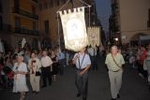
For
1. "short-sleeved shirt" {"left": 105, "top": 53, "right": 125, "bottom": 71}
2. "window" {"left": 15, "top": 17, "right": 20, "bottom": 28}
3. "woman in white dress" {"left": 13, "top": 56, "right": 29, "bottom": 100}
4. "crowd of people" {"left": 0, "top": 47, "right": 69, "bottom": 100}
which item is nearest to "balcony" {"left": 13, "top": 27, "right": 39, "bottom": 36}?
"window" {"left": 15, "top": 17, "right": 20, "bottom": 28}

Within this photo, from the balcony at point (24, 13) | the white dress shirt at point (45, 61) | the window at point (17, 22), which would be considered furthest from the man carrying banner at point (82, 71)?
the window at point (17, 22)

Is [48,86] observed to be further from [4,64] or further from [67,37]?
[67,37]

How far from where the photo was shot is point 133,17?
51.5 m

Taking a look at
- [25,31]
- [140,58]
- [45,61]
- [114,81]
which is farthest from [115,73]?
[25,31]

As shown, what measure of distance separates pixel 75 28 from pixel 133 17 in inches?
1528

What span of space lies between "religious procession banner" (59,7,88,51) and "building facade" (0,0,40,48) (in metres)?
33.3

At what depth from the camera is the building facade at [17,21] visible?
48.5 metres

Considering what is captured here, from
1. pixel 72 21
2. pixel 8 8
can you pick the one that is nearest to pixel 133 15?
pixel 8 8

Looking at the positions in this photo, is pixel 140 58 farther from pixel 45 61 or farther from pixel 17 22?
pixel 17 22

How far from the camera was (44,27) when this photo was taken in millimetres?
66000

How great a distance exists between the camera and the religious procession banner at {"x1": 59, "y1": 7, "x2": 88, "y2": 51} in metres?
13.7

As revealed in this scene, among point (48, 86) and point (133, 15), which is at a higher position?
point (133, 15)

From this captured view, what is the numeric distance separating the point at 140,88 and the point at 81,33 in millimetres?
3607

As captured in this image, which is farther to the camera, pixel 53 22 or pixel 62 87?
pixel 53 22
